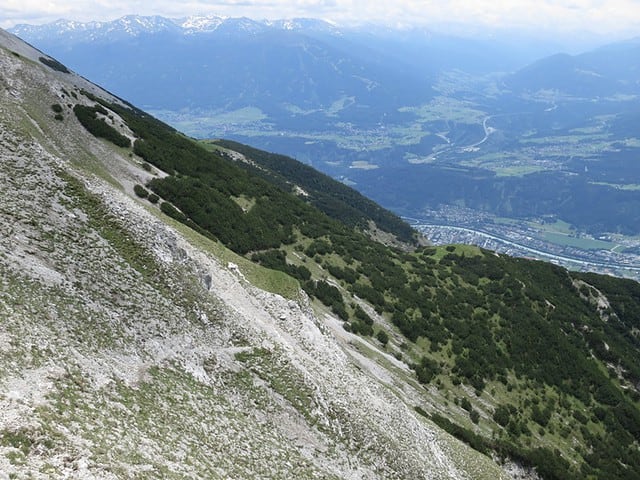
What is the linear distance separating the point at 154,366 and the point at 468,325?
5326cm

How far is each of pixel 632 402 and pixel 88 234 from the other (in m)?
79.0

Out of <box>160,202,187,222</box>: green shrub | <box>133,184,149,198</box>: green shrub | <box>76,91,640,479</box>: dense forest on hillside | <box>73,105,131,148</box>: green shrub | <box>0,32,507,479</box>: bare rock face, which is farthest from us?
<box>73,105,131,148</box>: green shrub

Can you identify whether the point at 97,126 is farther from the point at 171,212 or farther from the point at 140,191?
the point at 171,212

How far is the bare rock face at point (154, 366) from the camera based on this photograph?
18338 millimetres

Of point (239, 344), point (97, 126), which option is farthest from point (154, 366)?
point (97, 126)

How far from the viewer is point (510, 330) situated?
232ft

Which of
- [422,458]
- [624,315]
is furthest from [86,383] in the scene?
[624,315]

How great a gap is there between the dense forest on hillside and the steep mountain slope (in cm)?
34

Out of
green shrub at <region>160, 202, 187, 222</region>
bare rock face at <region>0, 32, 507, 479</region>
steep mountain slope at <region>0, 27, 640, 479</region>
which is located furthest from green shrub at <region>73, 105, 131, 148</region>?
bare rock face at <region>0, 32, 507, 479</region>

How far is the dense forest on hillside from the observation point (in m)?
54.4

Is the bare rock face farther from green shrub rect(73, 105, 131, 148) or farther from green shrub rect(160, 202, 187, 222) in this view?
green shrub rect(73, 105, 131, 148)

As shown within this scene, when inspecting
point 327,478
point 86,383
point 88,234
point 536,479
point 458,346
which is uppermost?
point 88,234

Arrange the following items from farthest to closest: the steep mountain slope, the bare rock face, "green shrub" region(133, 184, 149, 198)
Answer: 1. "green shrub" region(133, 184, 149, 198)
2. the steep mountain slope
3. the bare rock face

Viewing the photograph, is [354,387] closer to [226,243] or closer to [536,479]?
[536,479]
